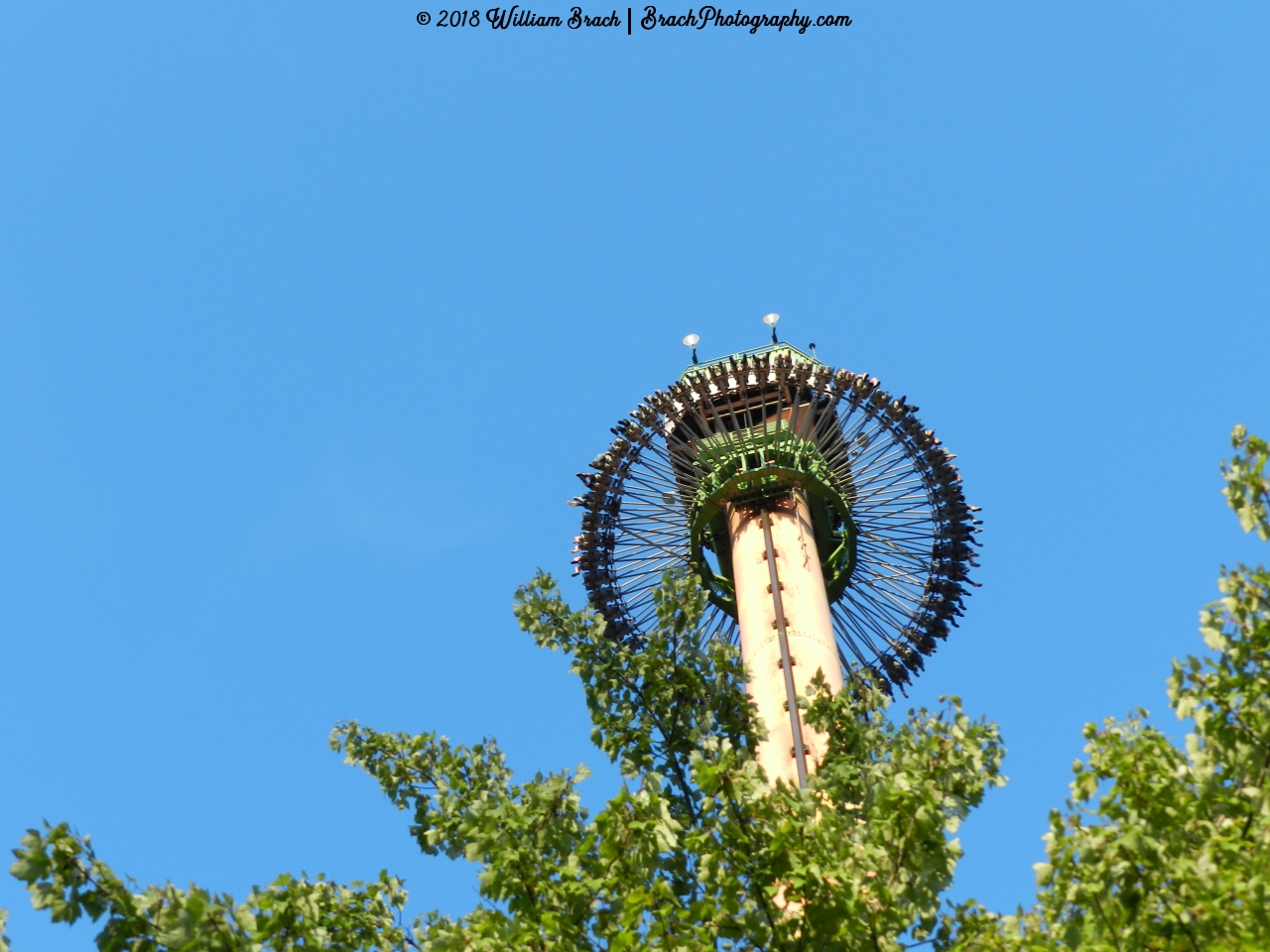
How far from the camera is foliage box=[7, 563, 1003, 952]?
392 inches

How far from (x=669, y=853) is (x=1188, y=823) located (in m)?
4.43

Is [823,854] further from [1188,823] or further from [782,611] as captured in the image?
[782,611]

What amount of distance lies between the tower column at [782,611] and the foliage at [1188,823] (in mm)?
15312

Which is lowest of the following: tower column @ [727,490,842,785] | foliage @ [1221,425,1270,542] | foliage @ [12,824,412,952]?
foliage @ [12,824,412,952]

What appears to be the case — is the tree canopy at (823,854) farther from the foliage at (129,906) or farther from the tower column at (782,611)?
the tower column at (782,611)

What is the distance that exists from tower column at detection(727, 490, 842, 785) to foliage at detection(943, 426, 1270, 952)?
603 inches

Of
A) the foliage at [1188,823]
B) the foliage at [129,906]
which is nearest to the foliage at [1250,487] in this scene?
the foliage at [1188,823]

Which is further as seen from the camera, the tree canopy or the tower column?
the tower column

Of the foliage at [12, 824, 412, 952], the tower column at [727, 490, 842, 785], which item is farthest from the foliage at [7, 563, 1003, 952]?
the tower column at [727, 490, 842, 785]

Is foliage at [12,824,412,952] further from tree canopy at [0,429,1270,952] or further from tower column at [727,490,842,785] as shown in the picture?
tower column at [727,490,842,785]

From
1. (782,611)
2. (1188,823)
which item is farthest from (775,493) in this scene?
(1188,823)

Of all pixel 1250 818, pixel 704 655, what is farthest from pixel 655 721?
pixel 1250 818

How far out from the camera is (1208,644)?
36.4 feet

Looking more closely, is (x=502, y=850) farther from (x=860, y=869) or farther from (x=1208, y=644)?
(x=1208, y=644)
